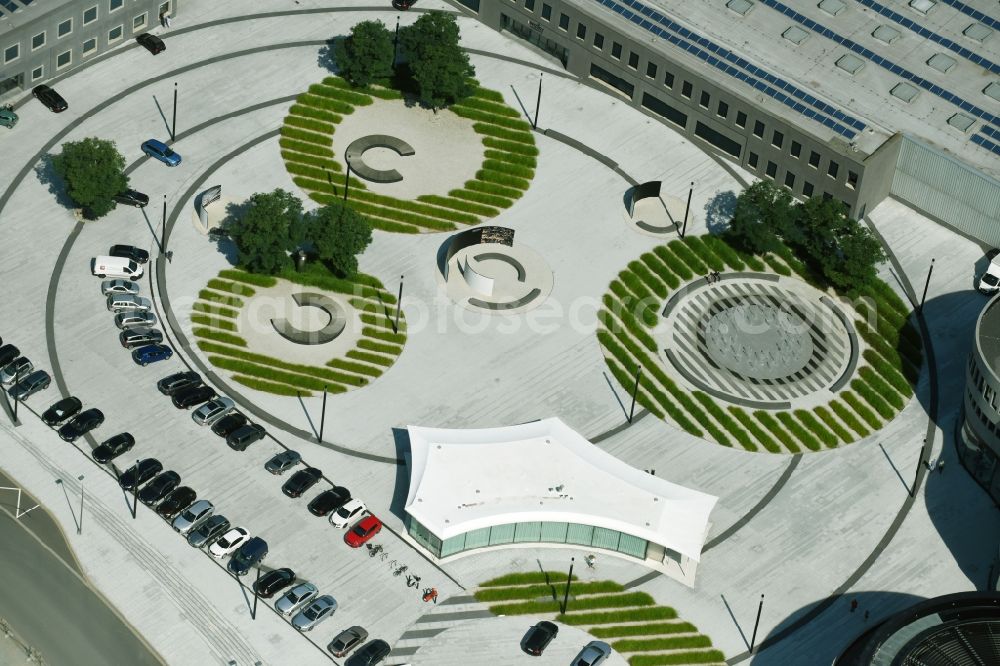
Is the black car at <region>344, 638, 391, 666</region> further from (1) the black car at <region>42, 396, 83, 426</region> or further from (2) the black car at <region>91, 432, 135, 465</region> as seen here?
(1) the black car at <region>42, 396, 83, 426</region>

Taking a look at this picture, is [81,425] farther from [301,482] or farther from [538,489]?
[538,489]

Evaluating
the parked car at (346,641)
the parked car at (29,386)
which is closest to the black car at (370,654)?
the parked car at (346,641)

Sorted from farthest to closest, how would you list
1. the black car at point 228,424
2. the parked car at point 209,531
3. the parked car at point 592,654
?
the black car at point 228,424 → the parked car at point 209,531 → the parked car at point 592,654

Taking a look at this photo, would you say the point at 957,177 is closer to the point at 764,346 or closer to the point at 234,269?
the point at 764,346

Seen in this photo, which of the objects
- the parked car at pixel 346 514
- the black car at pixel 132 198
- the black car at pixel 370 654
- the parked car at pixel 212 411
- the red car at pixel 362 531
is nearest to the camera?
the black car at pixel 370 654

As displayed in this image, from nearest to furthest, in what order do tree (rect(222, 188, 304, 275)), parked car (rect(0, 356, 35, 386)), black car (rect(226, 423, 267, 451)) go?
black car (rect(226, 423, 267, 451))
parked car (rect(0, 356, 35, 386))
tree (rect(222, 188, 304, 275))

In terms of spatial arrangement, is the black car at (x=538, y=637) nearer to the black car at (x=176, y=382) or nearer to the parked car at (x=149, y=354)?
the black car at (x=176, y=382)

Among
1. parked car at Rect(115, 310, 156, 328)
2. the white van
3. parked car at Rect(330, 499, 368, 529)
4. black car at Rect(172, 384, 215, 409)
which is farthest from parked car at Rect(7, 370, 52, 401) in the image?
parked car at Rect(330, 499, 368, 529)
